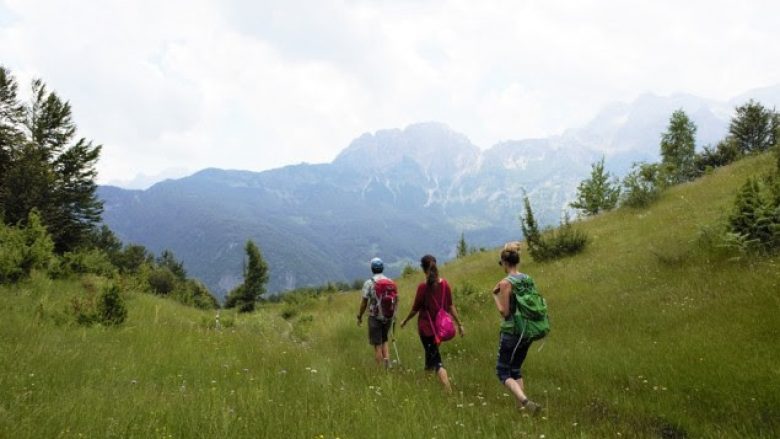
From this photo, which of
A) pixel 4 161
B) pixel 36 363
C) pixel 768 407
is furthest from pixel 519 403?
pixel 4 161

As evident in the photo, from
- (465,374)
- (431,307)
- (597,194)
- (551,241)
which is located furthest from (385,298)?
(597,194)

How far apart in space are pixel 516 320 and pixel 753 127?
204 ft

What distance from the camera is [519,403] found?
7.05 meters

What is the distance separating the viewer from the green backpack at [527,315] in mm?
7234

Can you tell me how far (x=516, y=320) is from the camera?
289 inches

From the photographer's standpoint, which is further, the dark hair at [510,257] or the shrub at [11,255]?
the shrub at [11,255]

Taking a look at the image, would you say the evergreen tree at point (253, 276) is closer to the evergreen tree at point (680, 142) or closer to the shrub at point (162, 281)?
the shrub at point (162, 281)

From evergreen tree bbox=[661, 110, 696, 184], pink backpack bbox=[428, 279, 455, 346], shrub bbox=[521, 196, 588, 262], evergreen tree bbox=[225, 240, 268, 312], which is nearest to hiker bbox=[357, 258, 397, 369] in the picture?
pink backpack bbox=[428, 279, 455, 346]

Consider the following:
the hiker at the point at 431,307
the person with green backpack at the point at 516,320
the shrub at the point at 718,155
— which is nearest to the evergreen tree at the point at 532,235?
the hiker at the point at 431,307

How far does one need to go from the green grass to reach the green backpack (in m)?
1.03

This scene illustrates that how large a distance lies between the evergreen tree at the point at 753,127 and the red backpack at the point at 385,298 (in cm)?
5853

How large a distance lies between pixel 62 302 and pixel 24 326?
4.81 metres

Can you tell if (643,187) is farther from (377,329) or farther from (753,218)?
(377,329)

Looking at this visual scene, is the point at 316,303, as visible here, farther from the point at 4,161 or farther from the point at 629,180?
the point at 4,161
